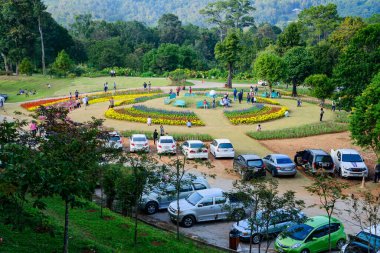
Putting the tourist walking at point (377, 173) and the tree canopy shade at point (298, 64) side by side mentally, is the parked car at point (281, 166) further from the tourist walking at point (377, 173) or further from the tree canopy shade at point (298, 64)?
the tree canopy shade at point (298, 64)

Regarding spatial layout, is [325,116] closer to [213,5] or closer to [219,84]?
[219,84]

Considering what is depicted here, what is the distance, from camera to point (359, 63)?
112 ft

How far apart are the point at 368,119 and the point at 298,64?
31.0 m

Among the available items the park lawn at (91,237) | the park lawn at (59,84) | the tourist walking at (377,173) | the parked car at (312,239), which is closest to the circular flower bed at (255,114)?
the tourist walking at (377,173)

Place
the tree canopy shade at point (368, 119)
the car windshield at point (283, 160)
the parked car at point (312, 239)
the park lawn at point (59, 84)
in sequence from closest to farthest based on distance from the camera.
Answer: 1. the parked car at point (312, 239)
2. the tree canopy shade at point (368, 119)
3. the car windshield at point (283, 160)
4. the park lawn at point (59, 84)

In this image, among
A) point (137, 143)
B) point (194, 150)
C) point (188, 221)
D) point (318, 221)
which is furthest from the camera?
point (137, 143)

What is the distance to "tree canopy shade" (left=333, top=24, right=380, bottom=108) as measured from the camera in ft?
111

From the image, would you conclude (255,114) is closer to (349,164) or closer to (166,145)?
(166,145)

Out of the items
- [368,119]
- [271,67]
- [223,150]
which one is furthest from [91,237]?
[271,67]

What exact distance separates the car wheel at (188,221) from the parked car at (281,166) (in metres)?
7.98

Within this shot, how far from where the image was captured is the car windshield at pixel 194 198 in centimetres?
1913

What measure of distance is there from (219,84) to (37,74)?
31996mm

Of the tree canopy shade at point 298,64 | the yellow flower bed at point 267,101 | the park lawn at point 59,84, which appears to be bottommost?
the yellow flower bed at point 267,101

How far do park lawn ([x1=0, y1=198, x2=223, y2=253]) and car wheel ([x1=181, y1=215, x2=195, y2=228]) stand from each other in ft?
5.47
